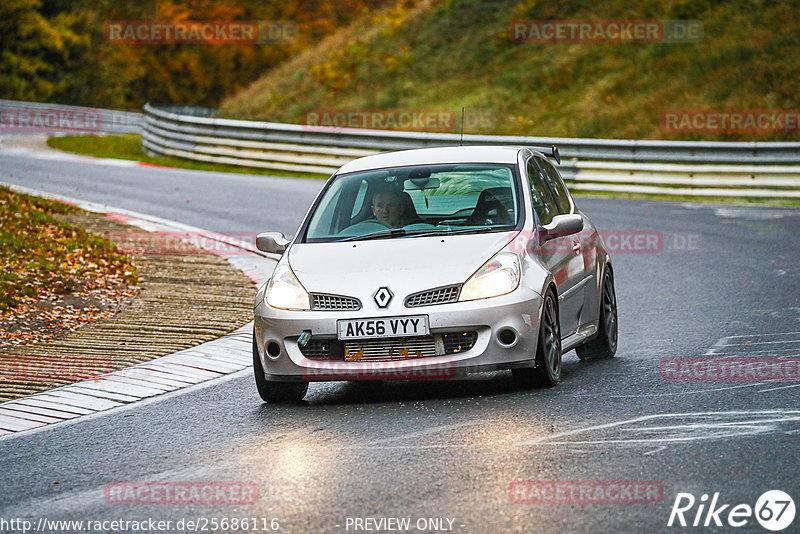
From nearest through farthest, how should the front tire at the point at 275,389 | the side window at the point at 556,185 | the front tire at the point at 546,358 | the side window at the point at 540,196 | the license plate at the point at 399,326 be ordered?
1. the license plate at the point at 399,326
2. the front tire at the point at 546,358
3. the front tire at the point at 275,389
4. the side window at the point at 540,196
5. the side window at the point at 556,185

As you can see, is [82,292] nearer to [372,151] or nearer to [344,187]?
[344,187]

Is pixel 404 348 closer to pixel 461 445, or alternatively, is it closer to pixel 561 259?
pixel 461 445

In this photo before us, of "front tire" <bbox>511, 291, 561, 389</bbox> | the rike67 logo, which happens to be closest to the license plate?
"front tire" <bbox>511, 291, 561, 389</bbox>

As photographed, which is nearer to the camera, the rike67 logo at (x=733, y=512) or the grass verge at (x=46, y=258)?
the rike67 logo at (x=733, y=512)

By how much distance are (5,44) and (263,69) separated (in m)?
17.9

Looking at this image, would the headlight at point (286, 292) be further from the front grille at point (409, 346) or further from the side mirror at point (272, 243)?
the side mirror at point (272, 243)

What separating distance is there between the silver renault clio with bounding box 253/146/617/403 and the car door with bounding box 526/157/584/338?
16 millimetres

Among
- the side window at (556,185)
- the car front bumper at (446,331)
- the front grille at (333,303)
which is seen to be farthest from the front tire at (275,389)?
the side window at (556,185)

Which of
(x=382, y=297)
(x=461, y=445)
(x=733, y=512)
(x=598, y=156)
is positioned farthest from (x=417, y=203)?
(x=598, y=156)

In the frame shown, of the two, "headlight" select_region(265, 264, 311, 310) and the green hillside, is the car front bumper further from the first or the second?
the green hillside

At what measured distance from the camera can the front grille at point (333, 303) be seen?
814 cm

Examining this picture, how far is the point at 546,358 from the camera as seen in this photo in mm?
8336

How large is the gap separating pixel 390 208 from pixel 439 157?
2.16 feet

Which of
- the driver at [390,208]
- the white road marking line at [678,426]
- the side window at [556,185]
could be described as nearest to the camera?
the white road marking line at [678,426]
